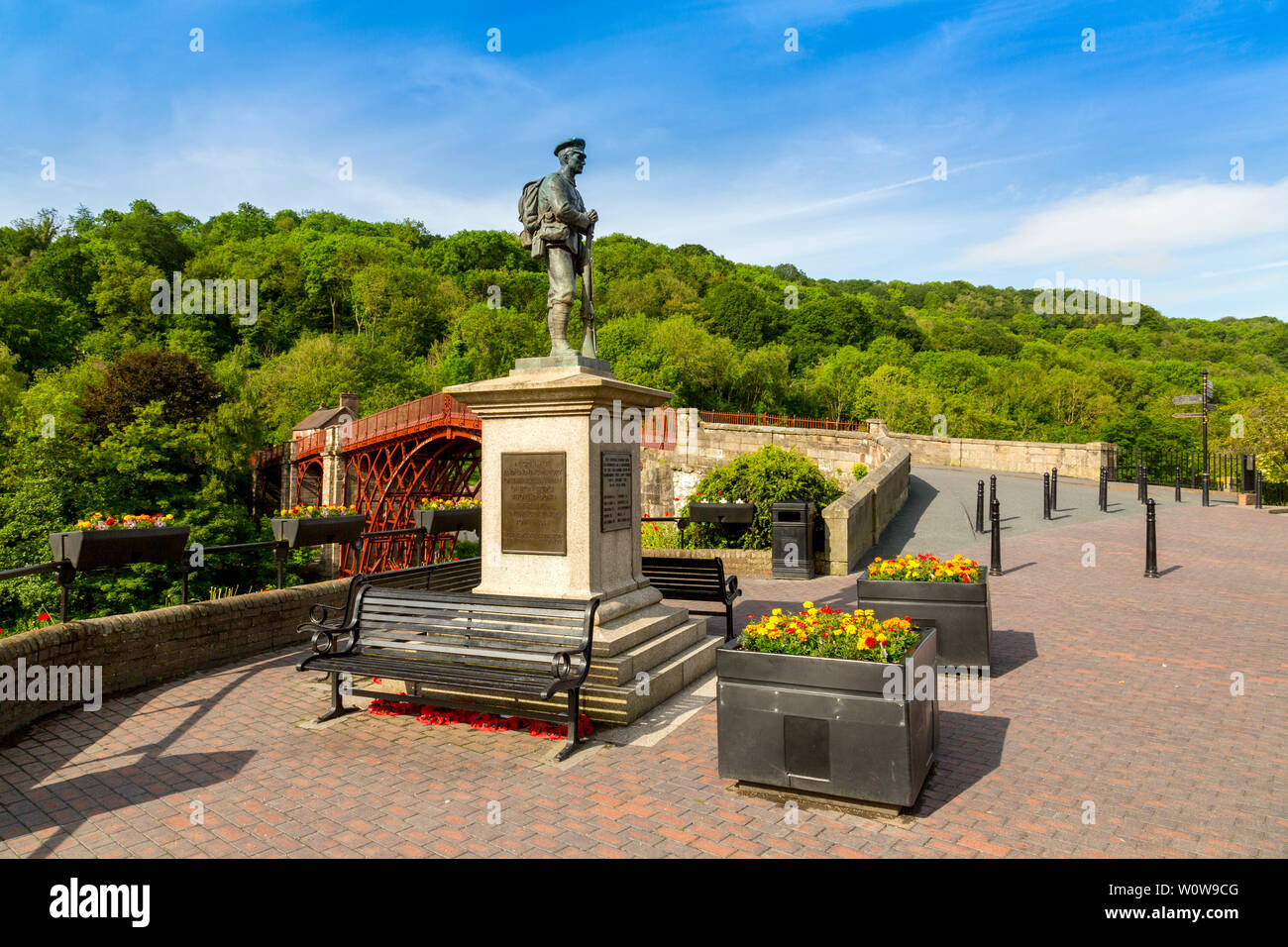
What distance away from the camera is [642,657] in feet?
20.8

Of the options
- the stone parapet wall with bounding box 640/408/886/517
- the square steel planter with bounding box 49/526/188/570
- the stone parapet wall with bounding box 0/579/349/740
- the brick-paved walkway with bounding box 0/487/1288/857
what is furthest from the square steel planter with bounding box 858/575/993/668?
the stone parapet wall with bounding box 640/408/886/517

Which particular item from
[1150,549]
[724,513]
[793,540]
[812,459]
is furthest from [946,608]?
[812,459]

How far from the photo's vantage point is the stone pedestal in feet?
21.4

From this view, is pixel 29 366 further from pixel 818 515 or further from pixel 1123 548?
pixel 1123 548

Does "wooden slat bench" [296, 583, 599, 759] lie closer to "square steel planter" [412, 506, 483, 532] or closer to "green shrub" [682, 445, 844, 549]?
"square steel planter" [412, 506, 483, 532]

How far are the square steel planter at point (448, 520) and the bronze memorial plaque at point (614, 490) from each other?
3.26 m

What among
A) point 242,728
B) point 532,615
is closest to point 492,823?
point 532,615

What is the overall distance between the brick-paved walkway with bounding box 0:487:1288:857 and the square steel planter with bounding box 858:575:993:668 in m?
0.50

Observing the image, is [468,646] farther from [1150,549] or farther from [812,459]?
[812,459]

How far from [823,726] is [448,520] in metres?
7.03

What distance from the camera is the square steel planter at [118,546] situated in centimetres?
649

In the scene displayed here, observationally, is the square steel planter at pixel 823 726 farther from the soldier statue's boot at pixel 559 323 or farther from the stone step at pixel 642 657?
the soldier statue's boot at pixel 559 323

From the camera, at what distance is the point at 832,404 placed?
212 ft

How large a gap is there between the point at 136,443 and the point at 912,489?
2915cm
